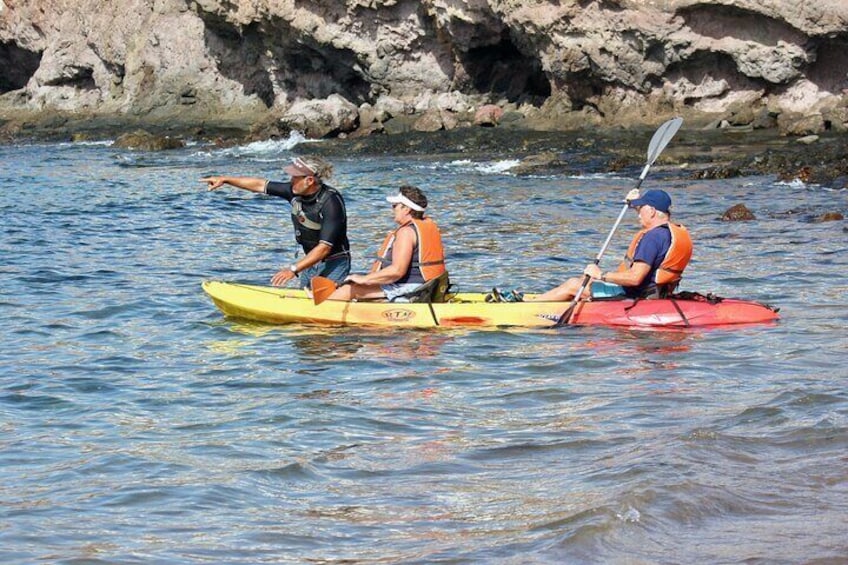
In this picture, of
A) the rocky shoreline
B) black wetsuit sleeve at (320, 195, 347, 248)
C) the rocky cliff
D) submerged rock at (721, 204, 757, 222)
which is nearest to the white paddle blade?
black wetsuit sleeve at (320, 195, 347, 248)

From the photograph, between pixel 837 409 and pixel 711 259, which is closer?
pixel 837 409

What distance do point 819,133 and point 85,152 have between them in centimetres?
1859

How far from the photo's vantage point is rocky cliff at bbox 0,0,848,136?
26.8 metres

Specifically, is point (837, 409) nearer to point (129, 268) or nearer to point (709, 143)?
point (129, 268)

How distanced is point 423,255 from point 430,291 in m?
0.33

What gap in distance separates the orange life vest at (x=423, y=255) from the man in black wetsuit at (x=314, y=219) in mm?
382

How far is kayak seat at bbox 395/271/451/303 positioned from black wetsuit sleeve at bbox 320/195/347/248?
2.39 feet

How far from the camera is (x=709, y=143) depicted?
24.8 meters

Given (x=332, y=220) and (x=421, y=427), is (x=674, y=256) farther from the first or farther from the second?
(x=421, y=427)

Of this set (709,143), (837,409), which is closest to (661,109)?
(709,143)

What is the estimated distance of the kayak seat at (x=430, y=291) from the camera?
31.8 feet

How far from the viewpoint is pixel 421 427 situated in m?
6.82

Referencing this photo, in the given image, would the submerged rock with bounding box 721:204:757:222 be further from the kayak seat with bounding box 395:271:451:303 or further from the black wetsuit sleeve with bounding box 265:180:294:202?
the black wetsuit sleeve with bounding box 265:180:294:202

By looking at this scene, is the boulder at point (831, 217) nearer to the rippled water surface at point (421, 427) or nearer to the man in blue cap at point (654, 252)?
the rippled water surface at point (421, 427)
